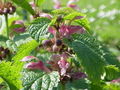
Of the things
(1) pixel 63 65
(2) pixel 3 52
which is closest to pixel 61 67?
(1) pixel 63 65

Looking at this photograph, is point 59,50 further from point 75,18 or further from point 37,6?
point 37,6

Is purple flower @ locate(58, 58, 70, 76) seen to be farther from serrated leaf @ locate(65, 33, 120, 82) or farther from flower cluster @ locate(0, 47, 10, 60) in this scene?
flower cluster @ locate(0, 47, 10, 60)

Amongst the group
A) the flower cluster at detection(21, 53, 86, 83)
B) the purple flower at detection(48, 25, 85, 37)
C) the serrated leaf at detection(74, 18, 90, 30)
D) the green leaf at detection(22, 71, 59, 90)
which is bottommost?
the green leaf at detection(22, 71, 59, 90)

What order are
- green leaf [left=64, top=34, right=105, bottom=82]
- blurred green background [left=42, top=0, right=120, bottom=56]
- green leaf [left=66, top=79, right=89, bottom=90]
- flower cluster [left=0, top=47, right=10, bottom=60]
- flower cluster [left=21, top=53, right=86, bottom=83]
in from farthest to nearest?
blurred green background [left=42, top=0, right=120, bottom=56], flower cluster [left=0, top=47, right=10, bottom=60], green leaf [left=66, top=79, right=89, bottom=90], flower cluster [left=21, top=53, right=86, bottom=83], green leaf [left=64, top=34, right=105, bottom=82]

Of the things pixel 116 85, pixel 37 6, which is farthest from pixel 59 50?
pixel 116 85

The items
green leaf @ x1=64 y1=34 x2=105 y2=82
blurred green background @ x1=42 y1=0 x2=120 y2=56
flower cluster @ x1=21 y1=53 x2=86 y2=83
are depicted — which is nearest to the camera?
green leaf @ x1=64 y1=34 x2=105 y2=82

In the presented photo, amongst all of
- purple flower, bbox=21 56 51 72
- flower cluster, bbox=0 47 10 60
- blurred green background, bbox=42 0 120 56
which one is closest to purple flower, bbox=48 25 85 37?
purple flower, bbox=21 56 51 72

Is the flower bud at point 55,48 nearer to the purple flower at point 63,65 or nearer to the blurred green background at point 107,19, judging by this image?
the purple flower at point 63,65
